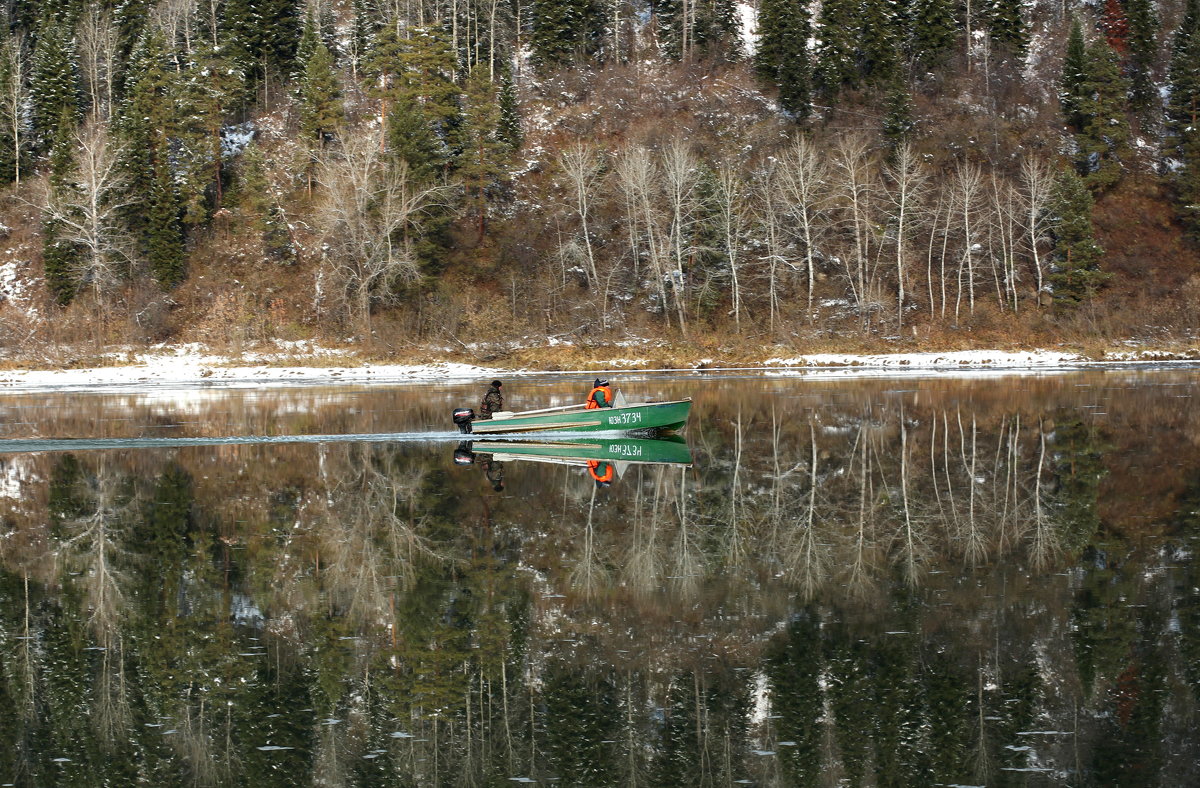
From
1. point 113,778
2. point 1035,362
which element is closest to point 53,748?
point 113,778

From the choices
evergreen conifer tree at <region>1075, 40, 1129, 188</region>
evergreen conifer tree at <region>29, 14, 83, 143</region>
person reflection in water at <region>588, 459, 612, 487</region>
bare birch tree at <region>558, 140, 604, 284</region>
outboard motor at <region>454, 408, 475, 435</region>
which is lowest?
person reflection in water at <region>588, 459, 612, 487</region>

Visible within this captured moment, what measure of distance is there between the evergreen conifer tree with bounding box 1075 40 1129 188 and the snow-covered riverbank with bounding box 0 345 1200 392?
21434 mm

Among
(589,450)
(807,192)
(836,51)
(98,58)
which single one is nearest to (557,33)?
(836,51)

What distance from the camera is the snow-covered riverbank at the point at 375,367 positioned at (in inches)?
2404

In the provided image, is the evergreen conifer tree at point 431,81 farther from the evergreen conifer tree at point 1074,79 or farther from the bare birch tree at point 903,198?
the evergreen conifer tree at point 1074,79

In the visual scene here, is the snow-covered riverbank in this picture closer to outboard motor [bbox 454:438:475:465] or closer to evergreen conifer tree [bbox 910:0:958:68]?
outboard motor [bbox 454:438:475:465]

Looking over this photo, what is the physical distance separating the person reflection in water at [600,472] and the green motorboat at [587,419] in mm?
3508

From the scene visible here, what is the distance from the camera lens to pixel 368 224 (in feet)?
227

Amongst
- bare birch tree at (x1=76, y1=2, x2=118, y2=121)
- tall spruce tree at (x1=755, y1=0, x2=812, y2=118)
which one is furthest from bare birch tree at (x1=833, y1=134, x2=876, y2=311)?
bare birch tree at (x1=76, y1=2, x2=118, y2=121)

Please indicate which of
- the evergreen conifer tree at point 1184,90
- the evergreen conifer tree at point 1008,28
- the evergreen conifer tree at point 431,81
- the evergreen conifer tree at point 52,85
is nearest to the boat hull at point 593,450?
the evergreen conifer tree at point 431,81

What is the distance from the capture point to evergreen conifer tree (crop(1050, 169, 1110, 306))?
7131 cm

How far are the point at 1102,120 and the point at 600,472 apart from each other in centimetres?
6954

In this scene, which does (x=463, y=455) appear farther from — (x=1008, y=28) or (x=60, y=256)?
(x=1008, y=28)

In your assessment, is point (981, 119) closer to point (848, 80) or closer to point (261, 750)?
point (848, 80)
